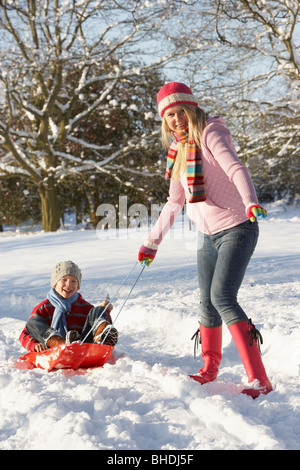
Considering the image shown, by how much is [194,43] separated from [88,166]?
13.5 feet

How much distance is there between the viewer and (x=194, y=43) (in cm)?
1113

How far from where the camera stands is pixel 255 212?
7.57 feet

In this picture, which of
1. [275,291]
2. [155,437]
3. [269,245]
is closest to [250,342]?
[155,437]

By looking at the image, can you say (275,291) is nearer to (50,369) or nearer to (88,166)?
(50,369)

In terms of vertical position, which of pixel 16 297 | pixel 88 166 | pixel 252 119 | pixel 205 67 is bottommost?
pixel 16 297

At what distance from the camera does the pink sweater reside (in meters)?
2.51

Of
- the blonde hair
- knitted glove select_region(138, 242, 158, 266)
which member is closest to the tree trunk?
knitted glove select_region(138, 242, 158, 266)

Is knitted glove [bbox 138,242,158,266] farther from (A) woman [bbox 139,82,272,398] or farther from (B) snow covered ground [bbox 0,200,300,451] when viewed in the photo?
(B) snow covered ground [bbox 0,200,300,451]

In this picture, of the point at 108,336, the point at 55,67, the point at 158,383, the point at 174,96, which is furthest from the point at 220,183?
the point at 55,67

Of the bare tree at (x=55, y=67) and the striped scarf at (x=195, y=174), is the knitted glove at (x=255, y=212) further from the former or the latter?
the bare tree at (x=55, y=67)

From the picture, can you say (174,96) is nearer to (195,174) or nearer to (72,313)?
(195,174)

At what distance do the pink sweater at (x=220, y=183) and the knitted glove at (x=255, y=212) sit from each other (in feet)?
0.41

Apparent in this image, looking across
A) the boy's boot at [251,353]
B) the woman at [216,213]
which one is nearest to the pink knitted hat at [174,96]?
the woman at [216,213]

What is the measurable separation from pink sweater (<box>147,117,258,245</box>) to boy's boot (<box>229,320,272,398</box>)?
21.8 inches
